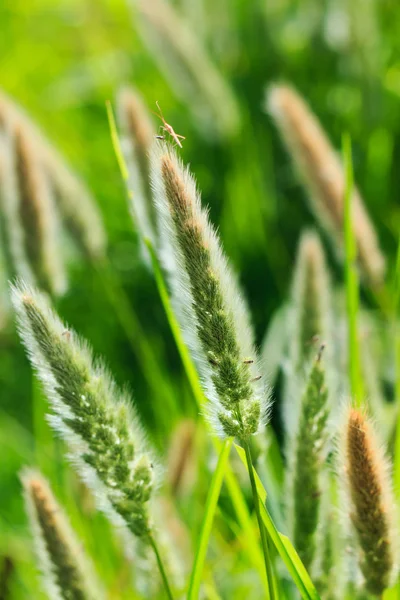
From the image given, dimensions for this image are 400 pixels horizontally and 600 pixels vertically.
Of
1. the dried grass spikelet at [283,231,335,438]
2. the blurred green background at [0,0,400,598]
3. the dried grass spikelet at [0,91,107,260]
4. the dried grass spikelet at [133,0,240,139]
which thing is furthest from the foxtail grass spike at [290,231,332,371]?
the dried grass spikelet at [133,0,240,139]

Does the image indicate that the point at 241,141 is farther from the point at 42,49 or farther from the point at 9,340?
the point at 42,49

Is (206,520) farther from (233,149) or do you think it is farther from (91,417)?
(233,149)

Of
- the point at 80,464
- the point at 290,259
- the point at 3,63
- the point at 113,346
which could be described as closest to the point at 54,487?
the point at 80,464

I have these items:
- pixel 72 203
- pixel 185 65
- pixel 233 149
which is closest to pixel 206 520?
pixel 72 203

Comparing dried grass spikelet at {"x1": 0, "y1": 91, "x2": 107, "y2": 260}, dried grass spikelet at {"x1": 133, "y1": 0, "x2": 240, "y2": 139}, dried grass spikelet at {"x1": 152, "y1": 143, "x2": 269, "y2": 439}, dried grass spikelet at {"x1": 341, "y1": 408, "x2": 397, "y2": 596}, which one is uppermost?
dried grass spikelet at {"x1": 133, "y1": 0, "x2": 240, "y2": 139}

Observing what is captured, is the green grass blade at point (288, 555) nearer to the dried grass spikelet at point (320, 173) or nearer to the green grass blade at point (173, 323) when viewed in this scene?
the green grass blade at point (173, 323)

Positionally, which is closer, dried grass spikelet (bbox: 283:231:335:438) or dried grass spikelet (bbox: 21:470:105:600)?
dried grass spikelet (bbox: 21:470:105:600)

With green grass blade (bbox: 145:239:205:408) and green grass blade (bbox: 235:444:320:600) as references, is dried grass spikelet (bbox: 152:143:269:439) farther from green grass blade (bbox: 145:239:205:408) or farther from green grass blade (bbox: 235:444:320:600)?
green grass blade (bbox: 145:239:205:408)
